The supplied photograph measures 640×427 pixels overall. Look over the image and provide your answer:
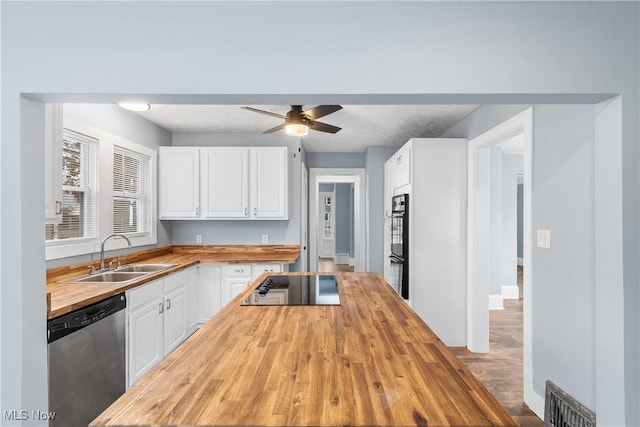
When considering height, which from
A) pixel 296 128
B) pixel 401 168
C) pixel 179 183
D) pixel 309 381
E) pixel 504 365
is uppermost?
pixel 296 128

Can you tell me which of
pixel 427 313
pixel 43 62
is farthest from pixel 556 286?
pixel 43 62

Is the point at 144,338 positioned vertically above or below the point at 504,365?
above

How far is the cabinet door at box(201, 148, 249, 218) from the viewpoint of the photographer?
410cm

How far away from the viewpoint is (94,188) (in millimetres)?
2939

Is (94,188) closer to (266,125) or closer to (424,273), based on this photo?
(266,125)

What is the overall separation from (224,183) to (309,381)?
135 inches

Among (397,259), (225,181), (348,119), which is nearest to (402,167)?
(348,119)

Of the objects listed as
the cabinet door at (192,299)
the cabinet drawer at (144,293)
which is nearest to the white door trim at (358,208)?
the cabinet door at (192,299)

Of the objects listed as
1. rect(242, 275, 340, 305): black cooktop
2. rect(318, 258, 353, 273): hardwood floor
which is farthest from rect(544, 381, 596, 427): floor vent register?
rect(318, 258, 353, 273): hardwood floor

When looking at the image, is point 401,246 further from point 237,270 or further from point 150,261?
point 150,261

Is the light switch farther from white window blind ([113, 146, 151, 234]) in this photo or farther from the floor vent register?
white window blind ([113, 146, 151, 234])

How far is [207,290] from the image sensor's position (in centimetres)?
375

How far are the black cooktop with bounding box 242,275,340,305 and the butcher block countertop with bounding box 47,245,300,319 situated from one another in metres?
0.96

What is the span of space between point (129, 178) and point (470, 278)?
3.69m
